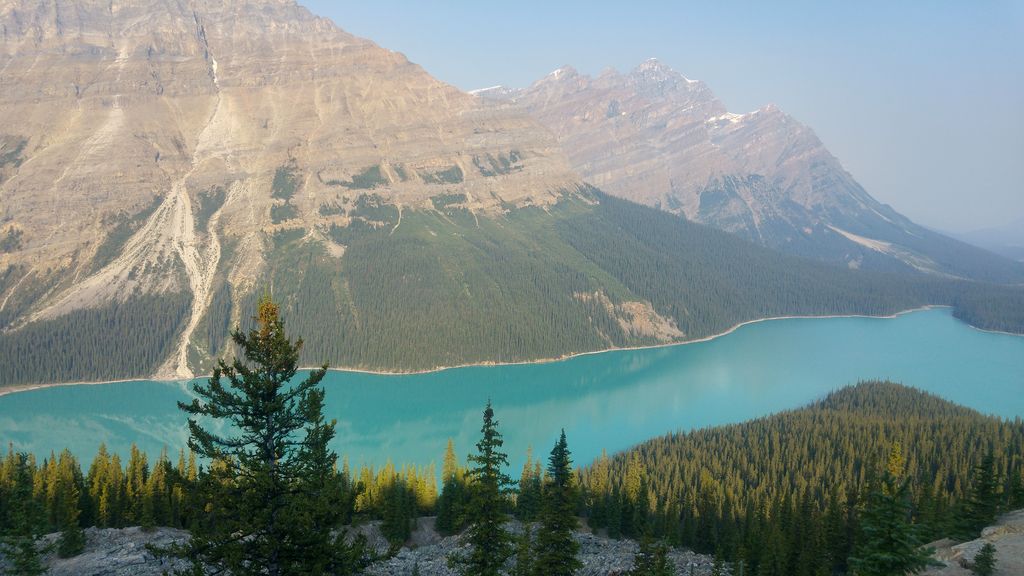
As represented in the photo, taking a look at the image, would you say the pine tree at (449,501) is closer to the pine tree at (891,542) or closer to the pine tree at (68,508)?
the pine tree at (68,508)

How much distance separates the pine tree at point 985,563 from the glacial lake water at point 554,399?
7417 cm

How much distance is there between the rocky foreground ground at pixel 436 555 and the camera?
34.4 metres

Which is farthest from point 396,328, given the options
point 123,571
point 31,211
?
point 123,571

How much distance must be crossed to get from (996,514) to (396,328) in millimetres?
140724

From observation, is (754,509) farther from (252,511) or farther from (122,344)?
(122,344)

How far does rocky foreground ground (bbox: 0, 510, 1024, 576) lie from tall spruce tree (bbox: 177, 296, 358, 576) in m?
11.6

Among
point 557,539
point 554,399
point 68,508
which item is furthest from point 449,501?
point 554,399

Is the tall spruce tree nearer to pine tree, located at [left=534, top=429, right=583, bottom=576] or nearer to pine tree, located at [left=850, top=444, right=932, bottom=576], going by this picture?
pine tree, located at [left=534, top=429, right=583, bottom=576]

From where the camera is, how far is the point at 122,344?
162 metres

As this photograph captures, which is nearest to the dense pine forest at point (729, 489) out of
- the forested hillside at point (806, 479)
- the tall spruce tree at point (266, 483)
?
the forested hillside at point (806, 479)

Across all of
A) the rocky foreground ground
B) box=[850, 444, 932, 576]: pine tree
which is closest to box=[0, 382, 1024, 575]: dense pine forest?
box=[850, 444, 932, 576]: pine tree

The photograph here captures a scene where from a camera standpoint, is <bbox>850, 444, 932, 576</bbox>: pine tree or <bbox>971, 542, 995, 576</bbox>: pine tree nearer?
<bbox>850, 444, 932, 576</bbox>: pine tree

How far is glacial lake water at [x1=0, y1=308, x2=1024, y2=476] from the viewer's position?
117m

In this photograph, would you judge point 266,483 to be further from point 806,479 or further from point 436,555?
point 806,479
